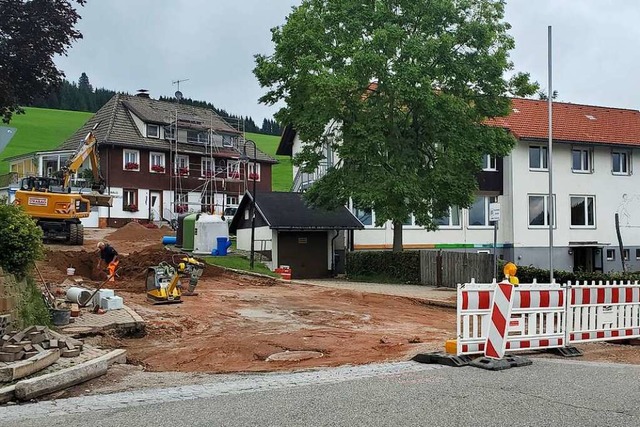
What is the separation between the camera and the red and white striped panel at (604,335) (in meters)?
11.5

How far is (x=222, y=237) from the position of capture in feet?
110

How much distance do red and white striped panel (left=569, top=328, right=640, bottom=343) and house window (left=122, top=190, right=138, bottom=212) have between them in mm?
45654

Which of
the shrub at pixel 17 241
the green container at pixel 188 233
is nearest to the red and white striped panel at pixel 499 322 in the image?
the shrub at pixel 17 241

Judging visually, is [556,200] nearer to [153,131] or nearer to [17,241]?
[17,241]

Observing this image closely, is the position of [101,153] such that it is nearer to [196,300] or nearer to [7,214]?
[196,300]

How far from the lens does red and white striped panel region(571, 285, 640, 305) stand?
1156cm

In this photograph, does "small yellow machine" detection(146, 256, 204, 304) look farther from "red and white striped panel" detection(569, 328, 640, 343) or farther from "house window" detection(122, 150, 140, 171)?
"house window" detection(122, 150, 140, 171)

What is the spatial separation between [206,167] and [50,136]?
42949mm

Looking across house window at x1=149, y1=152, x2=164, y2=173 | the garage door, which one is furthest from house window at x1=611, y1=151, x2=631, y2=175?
house window at x1=149, y1=152, x2=164, y2=173

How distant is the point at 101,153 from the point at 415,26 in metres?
32.3

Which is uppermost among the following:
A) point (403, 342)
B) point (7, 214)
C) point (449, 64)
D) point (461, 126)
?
→ point (449, 64)

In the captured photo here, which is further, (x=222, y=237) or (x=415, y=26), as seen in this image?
(x=222, y=237)

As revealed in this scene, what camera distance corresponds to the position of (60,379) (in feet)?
28.1

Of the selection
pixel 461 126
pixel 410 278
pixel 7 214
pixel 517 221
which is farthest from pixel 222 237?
pixel 7 214
